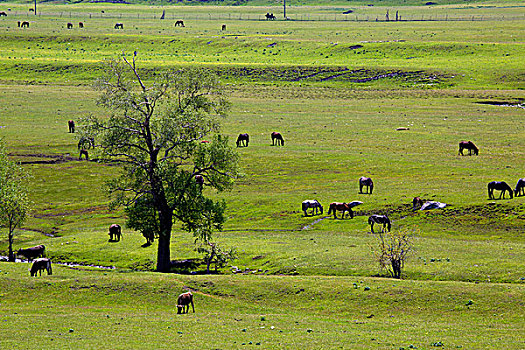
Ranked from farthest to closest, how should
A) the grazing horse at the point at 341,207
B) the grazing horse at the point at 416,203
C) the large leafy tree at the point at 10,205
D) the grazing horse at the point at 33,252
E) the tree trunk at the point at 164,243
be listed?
the grazing horse at the point at 341,207, the grazing horse at the point at 416,203, the large leafy tree at the point at 10,205, the grazing horse at the point at 33,252, the tree trunk at the point at 164,243

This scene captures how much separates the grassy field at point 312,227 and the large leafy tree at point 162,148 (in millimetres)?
3742

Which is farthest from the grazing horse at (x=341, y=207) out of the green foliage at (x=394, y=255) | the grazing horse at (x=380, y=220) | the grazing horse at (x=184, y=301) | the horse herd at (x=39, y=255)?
the grazing horse at (x=184, y=301)

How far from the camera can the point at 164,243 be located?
150ft

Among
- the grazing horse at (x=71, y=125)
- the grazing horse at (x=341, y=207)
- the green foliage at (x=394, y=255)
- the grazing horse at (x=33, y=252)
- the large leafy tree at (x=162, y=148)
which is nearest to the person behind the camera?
the green foliage at (x=394, y=255)

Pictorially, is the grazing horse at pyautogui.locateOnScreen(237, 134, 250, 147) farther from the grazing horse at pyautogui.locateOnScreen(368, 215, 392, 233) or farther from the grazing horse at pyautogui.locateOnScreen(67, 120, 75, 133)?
the grazing horse at pyautogui.locateOnScreen(368, 215, 392, 233)

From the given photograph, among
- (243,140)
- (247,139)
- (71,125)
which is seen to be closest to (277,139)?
(243,140)

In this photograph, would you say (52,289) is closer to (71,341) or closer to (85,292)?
(85,292)

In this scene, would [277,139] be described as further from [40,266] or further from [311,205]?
[40,266]

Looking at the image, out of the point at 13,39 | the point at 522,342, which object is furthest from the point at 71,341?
the point at 13,39

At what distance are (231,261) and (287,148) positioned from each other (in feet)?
122

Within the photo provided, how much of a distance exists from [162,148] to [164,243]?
657 centimetres

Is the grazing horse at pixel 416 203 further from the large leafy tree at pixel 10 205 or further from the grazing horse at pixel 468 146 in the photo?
the large leafy tree at pixel 10 205

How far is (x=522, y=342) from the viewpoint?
27281mm

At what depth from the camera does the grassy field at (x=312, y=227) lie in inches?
1233
